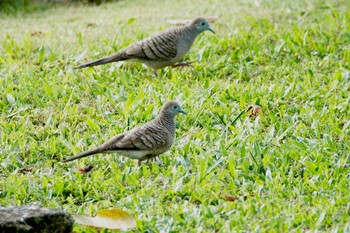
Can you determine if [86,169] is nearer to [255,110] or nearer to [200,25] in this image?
[255,110]

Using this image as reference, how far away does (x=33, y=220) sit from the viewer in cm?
498

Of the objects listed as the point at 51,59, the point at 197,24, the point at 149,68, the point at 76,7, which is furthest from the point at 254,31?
the point at 76,7

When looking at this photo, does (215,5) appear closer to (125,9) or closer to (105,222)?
(125,9)

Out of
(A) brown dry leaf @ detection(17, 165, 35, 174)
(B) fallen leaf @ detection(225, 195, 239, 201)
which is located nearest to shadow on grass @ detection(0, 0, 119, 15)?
(A) brown dry leaf @ detection(17, 165, 35, 174)

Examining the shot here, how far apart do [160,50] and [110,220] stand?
3.55m

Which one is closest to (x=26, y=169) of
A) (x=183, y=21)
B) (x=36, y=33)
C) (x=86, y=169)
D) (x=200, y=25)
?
(x=86, y=169)

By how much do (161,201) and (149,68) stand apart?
3503mm

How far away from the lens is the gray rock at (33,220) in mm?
4891

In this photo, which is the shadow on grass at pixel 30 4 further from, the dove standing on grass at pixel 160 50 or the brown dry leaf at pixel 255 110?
the brown dry leaf at pixel 255 110

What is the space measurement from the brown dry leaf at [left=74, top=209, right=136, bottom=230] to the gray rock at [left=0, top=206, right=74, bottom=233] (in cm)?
28

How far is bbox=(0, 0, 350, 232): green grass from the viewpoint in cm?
583

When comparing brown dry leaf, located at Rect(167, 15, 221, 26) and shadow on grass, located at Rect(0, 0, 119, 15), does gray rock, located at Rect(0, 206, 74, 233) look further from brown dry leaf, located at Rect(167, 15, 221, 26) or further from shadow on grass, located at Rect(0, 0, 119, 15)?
shadow on grass, located at Rect(0, 0, 119, 15)

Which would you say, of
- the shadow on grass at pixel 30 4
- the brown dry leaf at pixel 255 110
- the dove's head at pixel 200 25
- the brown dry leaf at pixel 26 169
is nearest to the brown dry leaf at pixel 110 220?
the brown dry leaf at pixel 26 169

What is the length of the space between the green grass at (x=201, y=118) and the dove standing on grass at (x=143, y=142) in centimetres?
15
